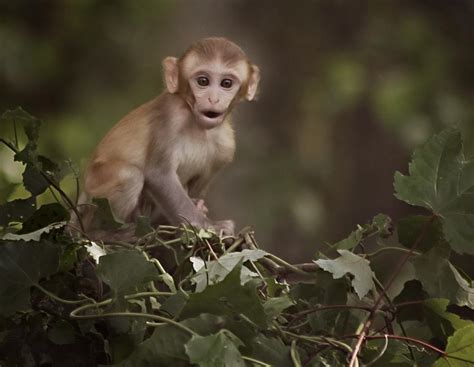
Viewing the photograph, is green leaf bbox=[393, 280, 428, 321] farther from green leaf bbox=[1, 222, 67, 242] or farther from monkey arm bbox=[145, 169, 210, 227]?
monkey arm bbox=[145, 169, 210, 227]

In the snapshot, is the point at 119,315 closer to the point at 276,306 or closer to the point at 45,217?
the point at 276,306

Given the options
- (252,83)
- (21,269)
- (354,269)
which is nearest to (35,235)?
(21,269)

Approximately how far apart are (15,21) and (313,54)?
229cm

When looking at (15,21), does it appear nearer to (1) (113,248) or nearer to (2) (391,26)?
(2) (391,26)

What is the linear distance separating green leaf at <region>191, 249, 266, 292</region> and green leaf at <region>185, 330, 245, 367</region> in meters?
0.25

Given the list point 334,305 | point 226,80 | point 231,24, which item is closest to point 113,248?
point 334,305

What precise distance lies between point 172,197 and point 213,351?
6.24 ft

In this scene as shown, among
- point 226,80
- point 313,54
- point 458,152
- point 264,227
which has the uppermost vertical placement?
point 458,152

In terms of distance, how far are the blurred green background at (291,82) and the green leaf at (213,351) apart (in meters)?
6.05

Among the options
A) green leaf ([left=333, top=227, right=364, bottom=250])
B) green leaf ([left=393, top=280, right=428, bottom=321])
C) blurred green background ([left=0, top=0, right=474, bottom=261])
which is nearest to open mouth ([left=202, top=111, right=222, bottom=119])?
green leaf ([left=333, top=227, right=364, bottom=250])

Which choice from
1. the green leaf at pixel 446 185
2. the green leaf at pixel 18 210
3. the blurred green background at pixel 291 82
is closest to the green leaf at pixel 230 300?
the green leaf at pixel 446 185

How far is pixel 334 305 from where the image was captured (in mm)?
1933

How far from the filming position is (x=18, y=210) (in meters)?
2.25

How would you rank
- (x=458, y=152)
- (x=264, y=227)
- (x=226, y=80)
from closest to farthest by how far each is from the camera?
1. (x=458, y=152)
2. (x=226, y=80)
3. (x=264, y=227)
